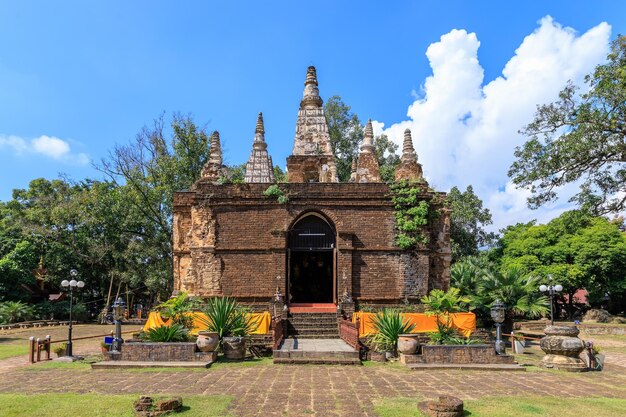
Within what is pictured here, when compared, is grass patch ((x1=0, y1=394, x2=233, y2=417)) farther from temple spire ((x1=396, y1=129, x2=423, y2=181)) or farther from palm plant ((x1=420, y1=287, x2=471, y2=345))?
temple spire ((x1=396, y1=129, x2=423, y2=181))

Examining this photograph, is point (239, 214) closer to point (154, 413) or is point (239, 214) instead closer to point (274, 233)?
A: point (274, 233)

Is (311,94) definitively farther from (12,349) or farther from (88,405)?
(88,405)

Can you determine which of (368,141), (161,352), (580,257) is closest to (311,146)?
(368,141)

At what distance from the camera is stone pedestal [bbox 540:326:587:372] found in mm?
11508

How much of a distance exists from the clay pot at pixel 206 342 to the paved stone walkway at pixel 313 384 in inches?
41.4

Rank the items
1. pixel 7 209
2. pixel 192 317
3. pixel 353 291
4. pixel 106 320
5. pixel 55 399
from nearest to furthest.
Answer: pixel 55 399 → pixel 192 317 → pixel 353 291 → pixel 106 320 → pixel 7 209

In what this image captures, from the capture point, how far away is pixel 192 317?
45.4 ft

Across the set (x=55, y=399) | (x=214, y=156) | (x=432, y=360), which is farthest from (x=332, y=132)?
(x=55, y=399)

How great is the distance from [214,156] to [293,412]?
14.6 m

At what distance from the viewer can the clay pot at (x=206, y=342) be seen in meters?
11.8

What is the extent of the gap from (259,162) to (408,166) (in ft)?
22.7

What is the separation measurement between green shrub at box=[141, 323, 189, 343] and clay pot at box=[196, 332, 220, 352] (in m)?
0.76

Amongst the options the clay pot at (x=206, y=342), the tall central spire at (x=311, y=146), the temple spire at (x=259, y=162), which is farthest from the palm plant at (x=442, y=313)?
the temple spire at (x=259, y=162)

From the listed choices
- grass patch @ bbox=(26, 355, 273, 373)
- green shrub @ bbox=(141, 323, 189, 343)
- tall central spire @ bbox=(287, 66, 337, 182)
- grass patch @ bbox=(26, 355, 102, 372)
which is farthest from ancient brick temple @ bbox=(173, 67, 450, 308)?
grass patch @ bbox=(26, 355, 102, 372)
